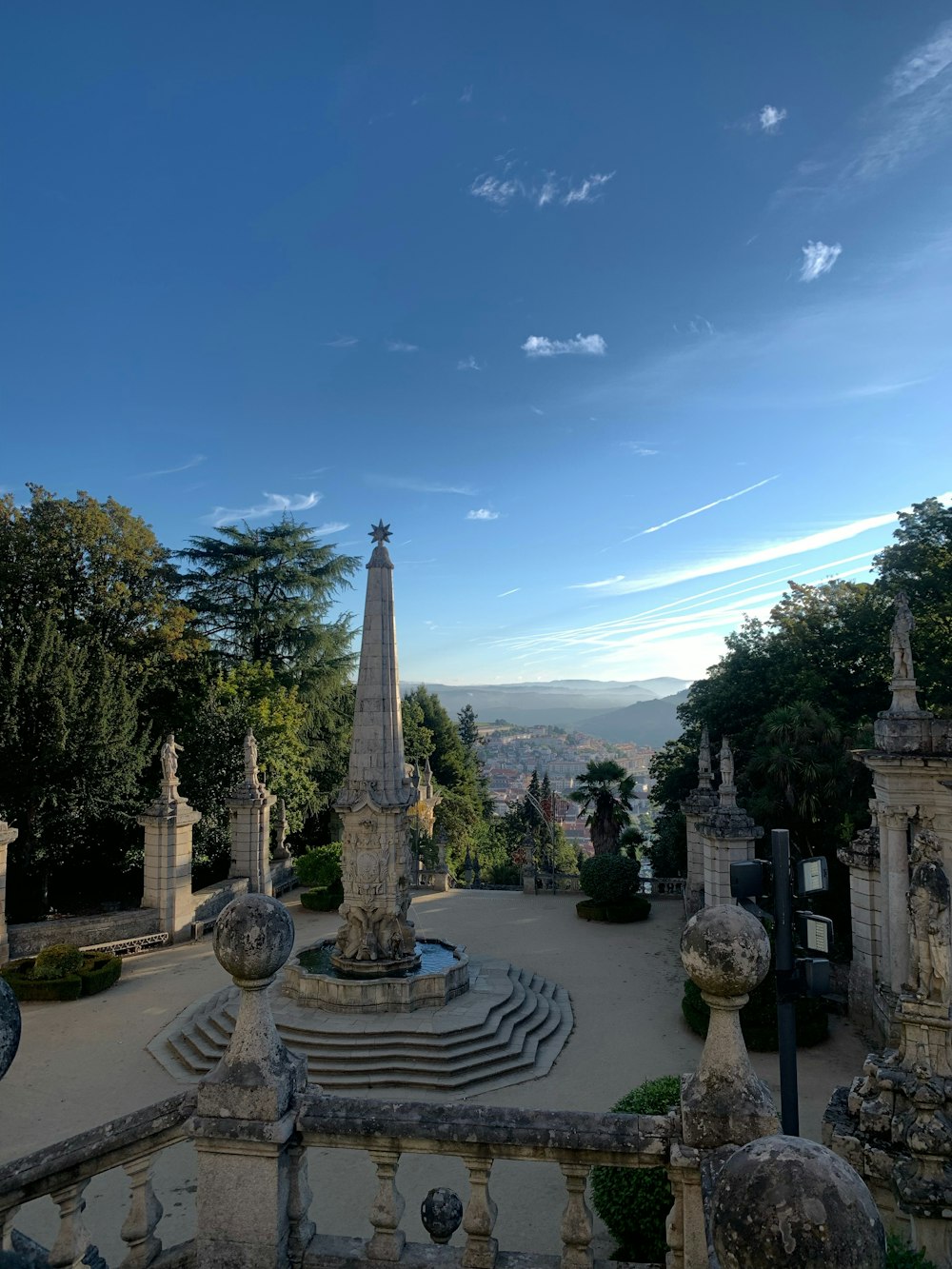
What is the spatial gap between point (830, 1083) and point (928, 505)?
22984 millimetres

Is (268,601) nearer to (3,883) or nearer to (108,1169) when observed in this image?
(3,883)

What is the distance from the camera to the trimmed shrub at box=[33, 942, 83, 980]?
16.8m

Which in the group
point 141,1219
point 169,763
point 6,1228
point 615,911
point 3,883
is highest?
point 169,763

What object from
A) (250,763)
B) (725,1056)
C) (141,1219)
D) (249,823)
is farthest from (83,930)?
(725,1056)

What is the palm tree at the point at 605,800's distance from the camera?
29203mm

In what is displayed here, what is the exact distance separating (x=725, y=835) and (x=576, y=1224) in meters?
15.0

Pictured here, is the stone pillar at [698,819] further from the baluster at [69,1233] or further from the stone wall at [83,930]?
the baluster at [69,1233]

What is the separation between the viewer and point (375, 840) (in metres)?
15.0

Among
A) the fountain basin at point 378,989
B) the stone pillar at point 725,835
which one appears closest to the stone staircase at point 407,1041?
the fountain basin at point 378,989

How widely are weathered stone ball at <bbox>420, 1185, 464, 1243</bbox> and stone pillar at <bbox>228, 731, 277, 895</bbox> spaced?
21.1 meters

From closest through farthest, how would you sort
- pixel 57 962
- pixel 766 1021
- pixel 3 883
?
pixel 766 1021 → pixel 57 962 → pixel 3 883

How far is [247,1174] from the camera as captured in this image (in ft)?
14.6

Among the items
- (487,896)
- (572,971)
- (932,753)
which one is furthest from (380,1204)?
(487,896)

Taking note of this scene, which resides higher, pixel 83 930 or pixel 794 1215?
pixel 794 1215
